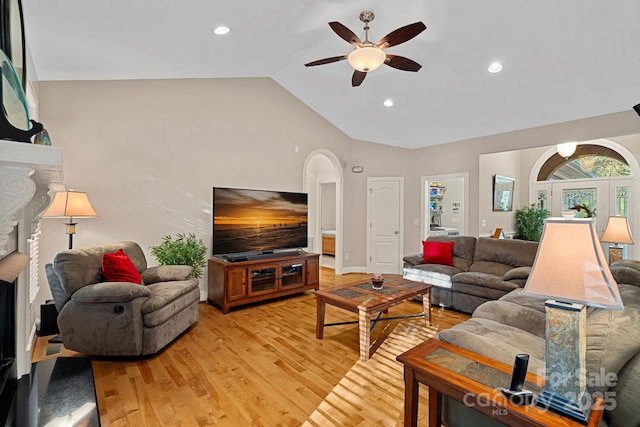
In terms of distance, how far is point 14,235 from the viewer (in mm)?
2035

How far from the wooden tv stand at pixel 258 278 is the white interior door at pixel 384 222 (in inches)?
81.0

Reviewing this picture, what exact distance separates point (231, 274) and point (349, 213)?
311 centimetres

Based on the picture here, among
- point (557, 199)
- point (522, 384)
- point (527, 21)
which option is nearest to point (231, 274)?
point (522, 384)

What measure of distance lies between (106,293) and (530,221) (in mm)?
7309

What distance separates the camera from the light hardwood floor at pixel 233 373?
2.07 m

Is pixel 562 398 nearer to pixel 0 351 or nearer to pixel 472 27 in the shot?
pixel 0 351

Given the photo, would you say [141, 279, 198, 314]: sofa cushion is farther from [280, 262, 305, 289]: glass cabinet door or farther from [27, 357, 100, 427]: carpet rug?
[280, 262, 305, 289]: glass cabinet door

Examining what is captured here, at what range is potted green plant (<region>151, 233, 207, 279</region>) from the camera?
3.89m

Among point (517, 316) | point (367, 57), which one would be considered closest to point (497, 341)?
point (517, 316)

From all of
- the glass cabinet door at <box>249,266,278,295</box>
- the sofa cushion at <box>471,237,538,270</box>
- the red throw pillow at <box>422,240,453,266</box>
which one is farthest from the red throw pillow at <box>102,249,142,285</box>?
the sofa cushion at <box>471,237,538,270</box>

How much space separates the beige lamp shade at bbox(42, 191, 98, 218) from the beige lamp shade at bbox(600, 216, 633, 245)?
6165 millimetres

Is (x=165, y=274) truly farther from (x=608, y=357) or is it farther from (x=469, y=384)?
(x=608, y=357)

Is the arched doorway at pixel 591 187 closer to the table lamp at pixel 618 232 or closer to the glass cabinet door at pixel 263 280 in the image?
the table lamp at pixel 618 232

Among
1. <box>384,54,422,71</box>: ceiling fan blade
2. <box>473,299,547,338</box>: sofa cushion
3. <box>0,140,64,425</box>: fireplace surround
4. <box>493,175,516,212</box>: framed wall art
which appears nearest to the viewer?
<box>0,140,64,425</box>: fireplace surround
